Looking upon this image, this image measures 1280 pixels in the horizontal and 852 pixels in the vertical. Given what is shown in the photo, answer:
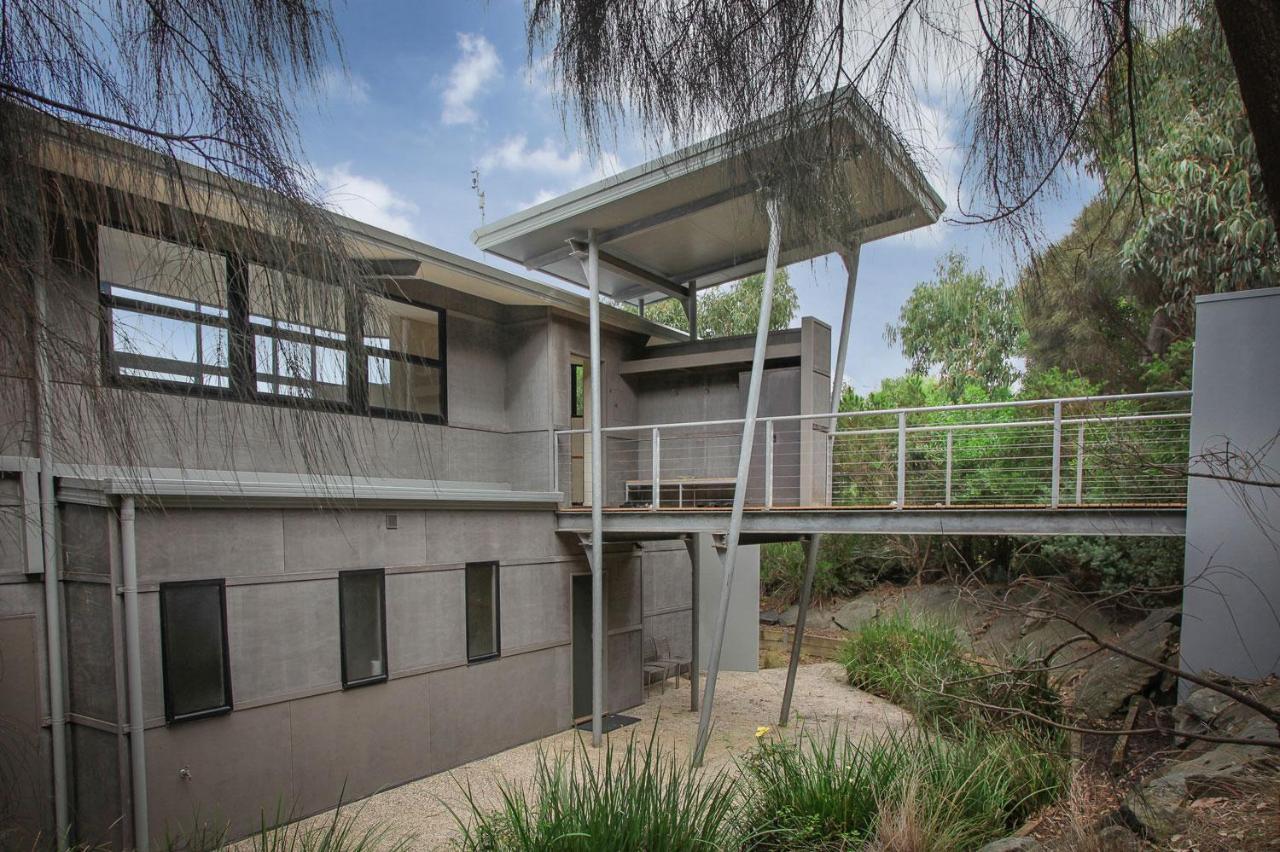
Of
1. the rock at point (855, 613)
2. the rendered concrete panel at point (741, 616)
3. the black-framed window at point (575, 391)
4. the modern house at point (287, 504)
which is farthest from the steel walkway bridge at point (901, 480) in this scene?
the rock at point (855, 613)

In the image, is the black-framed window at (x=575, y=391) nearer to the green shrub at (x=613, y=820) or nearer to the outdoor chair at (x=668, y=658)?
the outdoor chair at (x=668, y=658)

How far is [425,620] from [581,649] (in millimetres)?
2354

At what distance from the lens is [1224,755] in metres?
3.91

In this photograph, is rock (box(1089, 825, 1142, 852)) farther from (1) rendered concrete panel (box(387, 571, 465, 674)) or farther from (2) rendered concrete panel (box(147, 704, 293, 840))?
(1) rendered concrete panel (box(387, 571, 465, 674))

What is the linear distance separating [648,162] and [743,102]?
43cm

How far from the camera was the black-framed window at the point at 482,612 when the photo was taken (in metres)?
7.51

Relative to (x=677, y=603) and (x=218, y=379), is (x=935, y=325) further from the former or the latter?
(x=218, y=379)

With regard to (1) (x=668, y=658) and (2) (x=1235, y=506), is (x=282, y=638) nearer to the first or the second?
(1) (x=668, y=658)

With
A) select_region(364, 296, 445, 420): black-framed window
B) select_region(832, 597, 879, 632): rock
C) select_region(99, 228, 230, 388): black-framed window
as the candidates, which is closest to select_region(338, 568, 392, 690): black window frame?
select_region(364, 296, 445, 420): black-framed window

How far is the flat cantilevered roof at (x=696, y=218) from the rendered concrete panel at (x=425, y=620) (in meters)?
3.91

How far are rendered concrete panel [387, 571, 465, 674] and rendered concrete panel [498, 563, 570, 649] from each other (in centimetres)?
60

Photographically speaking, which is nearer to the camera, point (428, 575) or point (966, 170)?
point (966, 170)

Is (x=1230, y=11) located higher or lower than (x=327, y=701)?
higher

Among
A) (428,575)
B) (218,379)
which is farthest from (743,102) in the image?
(428,575)
